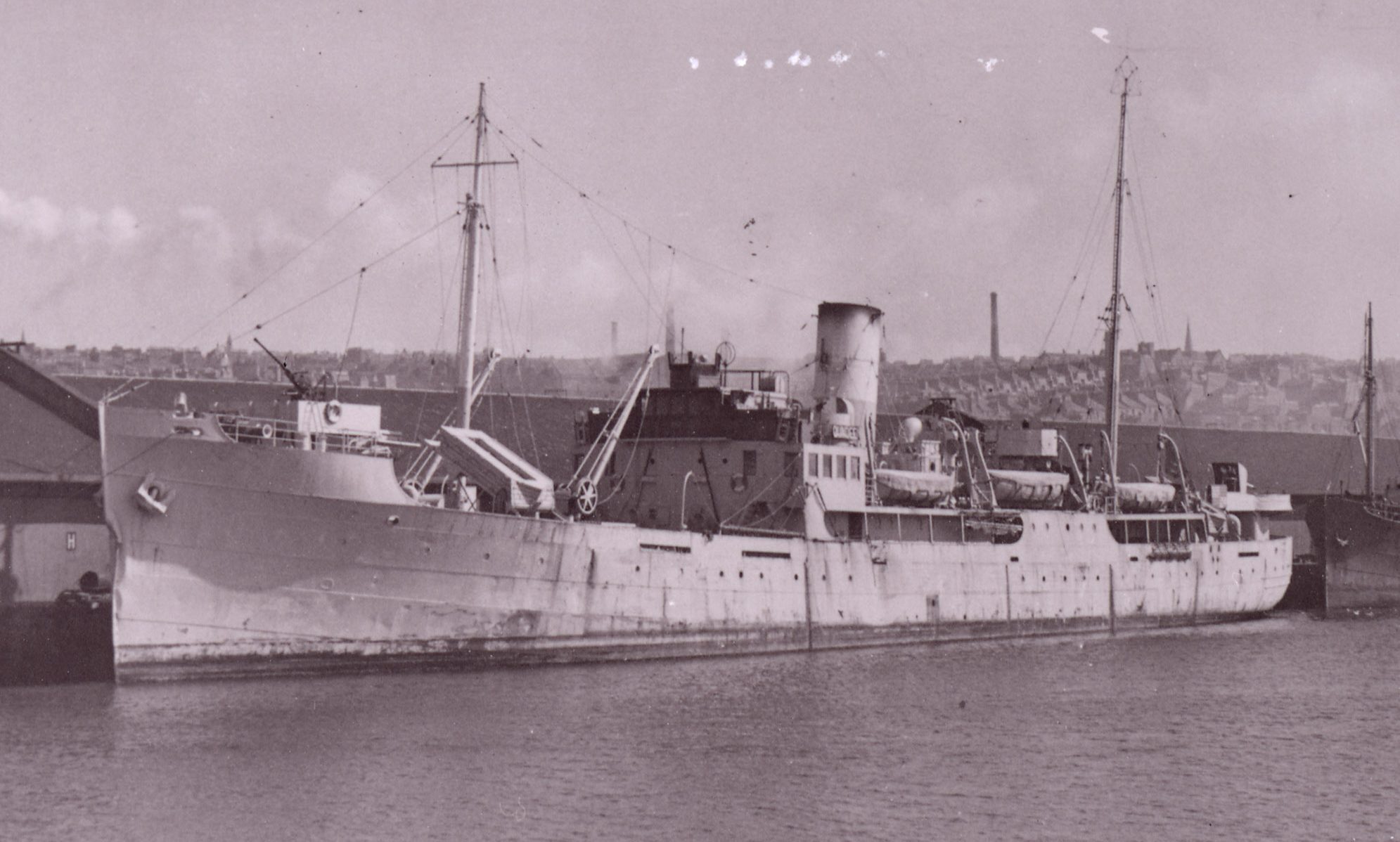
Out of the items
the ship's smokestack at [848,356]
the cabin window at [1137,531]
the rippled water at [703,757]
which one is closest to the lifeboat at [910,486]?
the ship's smokestack at [848,356]

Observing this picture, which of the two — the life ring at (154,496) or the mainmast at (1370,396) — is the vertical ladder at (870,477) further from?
the mainmast at (1370,396)

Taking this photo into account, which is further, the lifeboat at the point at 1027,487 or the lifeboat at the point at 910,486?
the lifeboat at the point at 1027,487

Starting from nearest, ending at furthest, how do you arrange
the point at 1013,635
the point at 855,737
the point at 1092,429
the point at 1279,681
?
the point at 855,737 < the point at 1279,681 < the point at 1013,635 < the point at 1092,429

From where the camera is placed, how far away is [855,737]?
23.0m

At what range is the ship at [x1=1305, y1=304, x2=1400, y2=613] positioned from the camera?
46.8 m

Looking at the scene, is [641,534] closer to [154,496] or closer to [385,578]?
[385,578]

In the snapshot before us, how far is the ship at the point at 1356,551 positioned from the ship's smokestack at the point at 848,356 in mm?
17637

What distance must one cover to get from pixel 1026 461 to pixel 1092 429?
27828 millimetres

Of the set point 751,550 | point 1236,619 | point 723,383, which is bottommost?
point 1236,619

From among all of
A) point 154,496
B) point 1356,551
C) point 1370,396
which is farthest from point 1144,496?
point 154,496

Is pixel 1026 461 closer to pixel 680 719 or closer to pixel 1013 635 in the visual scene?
pixel 1013 635

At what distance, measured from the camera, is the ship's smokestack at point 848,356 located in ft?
124

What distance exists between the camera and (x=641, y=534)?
29.6 meters

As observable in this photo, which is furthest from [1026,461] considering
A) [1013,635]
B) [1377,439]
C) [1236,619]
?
[1377,439]
